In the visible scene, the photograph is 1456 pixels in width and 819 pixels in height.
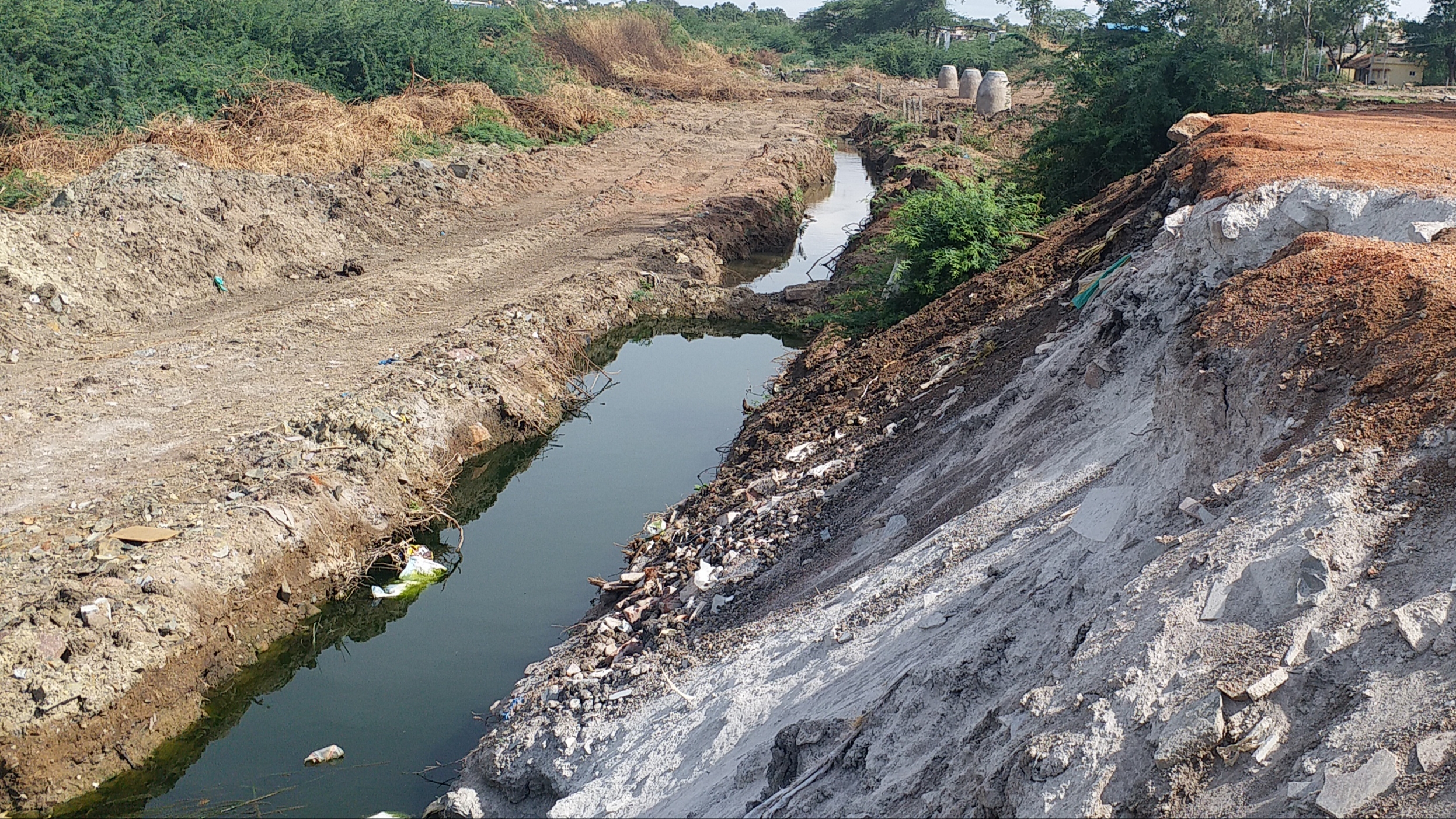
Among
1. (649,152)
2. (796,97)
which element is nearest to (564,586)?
(649,152)

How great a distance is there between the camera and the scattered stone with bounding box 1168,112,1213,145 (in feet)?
37.1

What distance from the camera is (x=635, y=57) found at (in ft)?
131

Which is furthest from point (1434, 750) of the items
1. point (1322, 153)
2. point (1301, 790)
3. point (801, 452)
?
point (1322, 153)

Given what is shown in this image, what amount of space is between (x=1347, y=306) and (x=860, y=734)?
3116 millimetres

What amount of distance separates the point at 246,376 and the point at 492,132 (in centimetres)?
1229

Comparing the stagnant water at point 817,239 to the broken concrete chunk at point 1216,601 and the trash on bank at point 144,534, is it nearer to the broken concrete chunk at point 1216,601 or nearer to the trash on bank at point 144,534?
the trash on bank at point 144,534

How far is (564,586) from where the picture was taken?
8.41m

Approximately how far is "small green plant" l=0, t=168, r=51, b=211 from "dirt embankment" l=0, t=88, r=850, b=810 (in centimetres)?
51

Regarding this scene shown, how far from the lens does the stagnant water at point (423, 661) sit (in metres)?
6.20

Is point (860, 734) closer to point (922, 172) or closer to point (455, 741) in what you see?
point (455, 741)

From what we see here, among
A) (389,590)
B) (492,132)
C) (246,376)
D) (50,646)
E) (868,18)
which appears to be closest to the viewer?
(50,646)

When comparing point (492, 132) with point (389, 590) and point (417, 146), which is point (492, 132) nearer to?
point (417, 146)

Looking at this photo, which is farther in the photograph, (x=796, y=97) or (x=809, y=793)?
(x=796, y=97)

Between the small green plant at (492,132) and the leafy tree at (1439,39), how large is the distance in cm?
2150
